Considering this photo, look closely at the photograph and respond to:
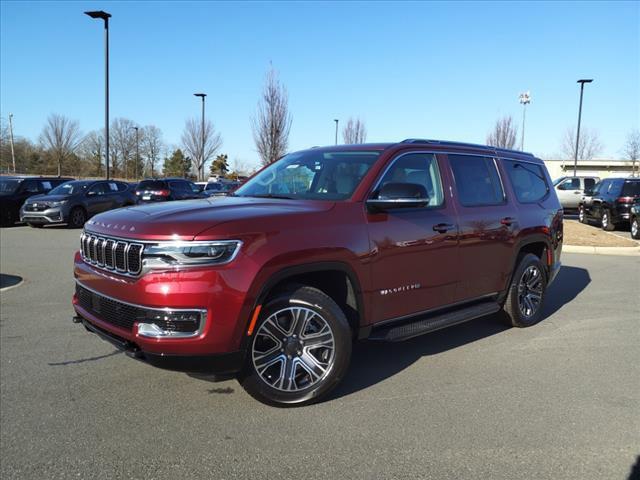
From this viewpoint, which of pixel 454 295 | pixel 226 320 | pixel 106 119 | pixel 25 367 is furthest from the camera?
pixel 106 119

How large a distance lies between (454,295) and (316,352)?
1.59 meters

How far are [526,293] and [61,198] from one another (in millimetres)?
15063

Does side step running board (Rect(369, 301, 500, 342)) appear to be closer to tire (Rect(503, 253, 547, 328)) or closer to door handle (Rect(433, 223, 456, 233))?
tire (Rect(503, 253, 547, 328))

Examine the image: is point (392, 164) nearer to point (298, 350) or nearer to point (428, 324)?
point (428, 324)

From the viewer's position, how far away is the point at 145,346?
3.27m

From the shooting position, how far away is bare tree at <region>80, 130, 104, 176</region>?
65.2m

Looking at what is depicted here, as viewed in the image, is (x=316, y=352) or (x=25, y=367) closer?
(x=316, y=352)

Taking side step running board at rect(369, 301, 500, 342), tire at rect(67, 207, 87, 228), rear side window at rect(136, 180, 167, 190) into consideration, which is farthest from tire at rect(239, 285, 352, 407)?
rear side window at rect(136, 180, 167, 190)

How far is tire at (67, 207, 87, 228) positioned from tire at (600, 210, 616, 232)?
17079mm

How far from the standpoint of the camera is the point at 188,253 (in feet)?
10.5

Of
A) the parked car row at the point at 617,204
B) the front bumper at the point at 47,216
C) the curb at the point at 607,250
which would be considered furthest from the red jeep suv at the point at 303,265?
the front bumper at the point at 47,216

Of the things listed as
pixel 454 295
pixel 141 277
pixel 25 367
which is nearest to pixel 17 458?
pixel 141 277

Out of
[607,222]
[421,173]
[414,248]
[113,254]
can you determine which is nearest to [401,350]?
[414,248]

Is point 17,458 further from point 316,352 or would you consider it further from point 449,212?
point 449,212
